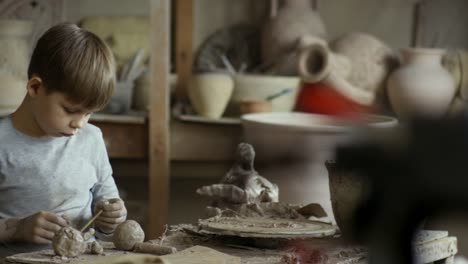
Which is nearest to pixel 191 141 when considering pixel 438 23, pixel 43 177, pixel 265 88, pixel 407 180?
pixel 265 88

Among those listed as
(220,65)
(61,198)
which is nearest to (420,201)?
(61,198)

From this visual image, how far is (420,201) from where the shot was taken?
0.37m

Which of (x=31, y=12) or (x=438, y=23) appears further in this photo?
(x=438, y=23)

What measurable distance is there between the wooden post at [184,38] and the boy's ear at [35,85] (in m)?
2.17

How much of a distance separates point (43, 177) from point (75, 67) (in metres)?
0.24

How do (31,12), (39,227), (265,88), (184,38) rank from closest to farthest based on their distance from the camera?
1. (39,227)
2. (265,88)
3. (31,12)
4. (184,38)

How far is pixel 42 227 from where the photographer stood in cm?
132

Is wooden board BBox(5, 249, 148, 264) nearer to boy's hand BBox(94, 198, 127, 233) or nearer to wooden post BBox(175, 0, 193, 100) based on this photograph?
boy's hand BBox(94, 198, 127, 233)

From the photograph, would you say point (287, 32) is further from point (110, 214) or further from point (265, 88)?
point (110, 214)

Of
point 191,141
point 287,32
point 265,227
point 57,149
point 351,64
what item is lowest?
point 191,141

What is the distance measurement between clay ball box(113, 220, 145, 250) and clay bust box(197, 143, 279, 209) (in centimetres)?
30

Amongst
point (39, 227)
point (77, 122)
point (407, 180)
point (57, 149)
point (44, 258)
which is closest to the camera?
point (407, 180)

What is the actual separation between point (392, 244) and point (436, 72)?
2999mm

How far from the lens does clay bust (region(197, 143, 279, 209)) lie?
1.58 meters
